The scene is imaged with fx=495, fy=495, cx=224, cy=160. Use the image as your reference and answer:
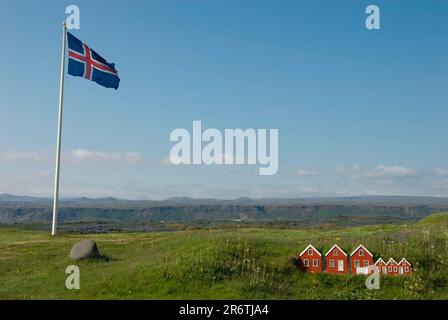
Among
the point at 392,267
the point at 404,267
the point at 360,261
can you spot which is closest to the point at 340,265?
the point at 360,261

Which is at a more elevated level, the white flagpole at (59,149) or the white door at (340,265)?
the white flagpole at (59,149)

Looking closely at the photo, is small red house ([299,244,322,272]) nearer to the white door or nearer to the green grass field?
the green grass field

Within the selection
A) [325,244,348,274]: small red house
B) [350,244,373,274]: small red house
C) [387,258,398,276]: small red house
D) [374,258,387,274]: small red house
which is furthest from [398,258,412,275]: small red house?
[325,244,348,274]: small red house

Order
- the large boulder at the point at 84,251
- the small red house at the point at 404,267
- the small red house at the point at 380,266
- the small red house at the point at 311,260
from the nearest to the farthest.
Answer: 1. the small red house at the point at 380,266
2. the small red house at the point at 311,260
3. the small red house at the point at 404,267
4. the large boulder at the point at 84,251

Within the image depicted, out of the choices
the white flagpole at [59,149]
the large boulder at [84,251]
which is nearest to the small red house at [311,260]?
the large boulder at [84,251]

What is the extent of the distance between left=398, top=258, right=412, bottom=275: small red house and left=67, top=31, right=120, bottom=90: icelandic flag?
25.2 meters

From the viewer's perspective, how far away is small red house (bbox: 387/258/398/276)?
63.2 feet

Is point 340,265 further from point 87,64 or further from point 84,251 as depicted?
point 87,64

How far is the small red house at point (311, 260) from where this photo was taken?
63.6ft

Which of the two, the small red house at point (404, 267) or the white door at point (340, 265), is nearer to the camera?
the white door at point (340, 265)

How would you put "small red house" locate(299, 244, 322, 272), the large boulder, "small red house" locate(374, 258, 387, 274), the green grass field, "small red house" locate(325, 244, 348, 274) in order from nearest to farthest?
1. the green grass field
2. "small red house" locate(325, 244, 348, 274)
3. "small red house" locate(374, 258, 387, 274)
4. "small red house" locate(299, 244, 322, 272)
5. the large boulder

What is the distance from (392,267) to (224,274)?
6583 millimetres

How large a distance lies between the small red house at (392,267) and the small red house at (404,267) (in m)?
0.19

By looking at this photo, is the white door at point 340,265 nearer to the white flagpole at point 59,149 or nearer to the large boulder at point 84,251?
the large boulder at point 84,251
